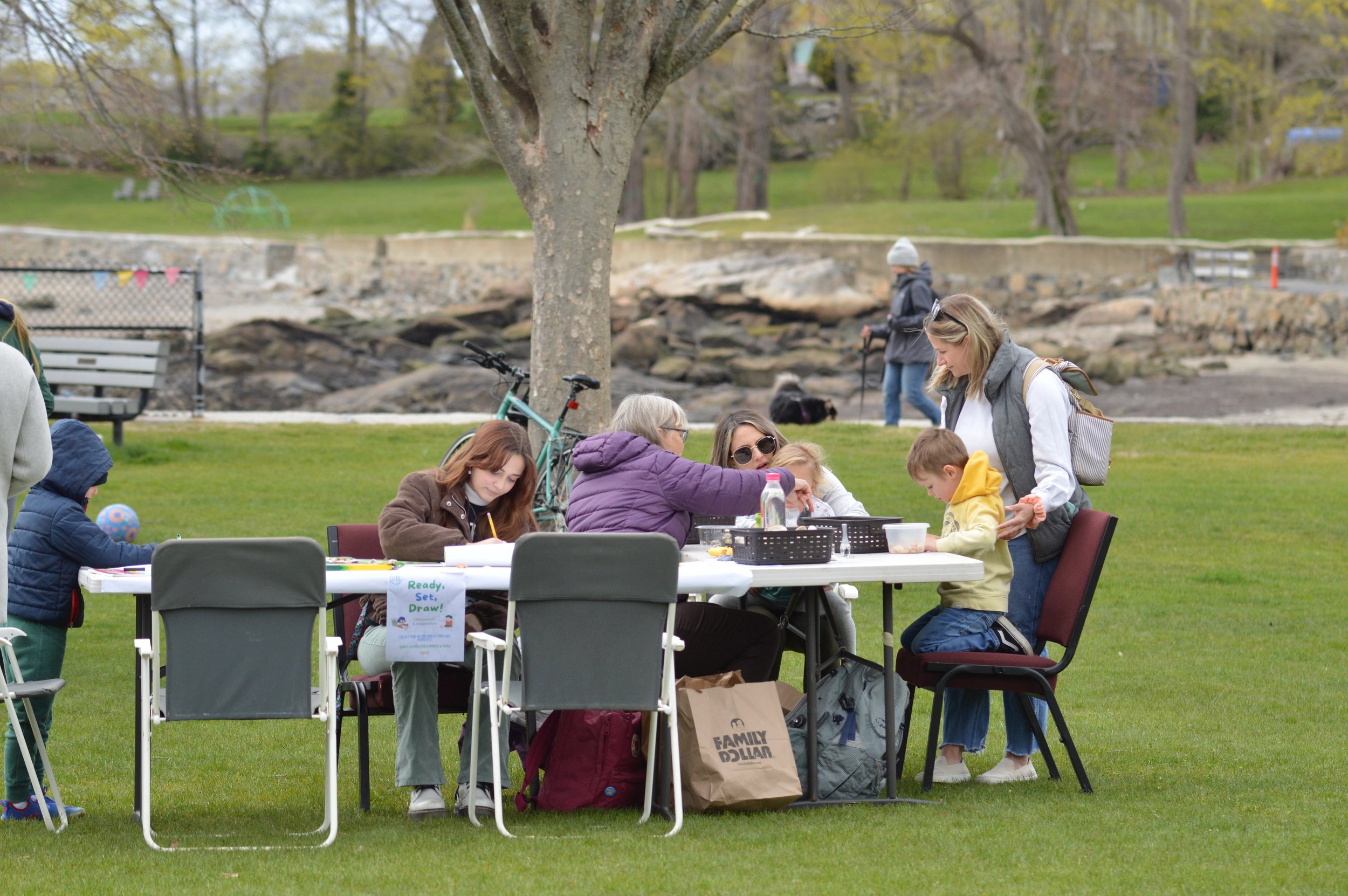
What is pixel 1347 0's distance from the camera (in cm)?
3195

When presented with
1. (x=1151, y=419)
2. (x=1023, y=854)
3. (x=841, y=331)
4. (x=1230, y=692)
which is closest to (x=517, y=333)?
(x=841, y=331)

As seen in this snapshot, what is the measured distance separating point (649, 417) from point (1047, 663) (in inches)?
64.5

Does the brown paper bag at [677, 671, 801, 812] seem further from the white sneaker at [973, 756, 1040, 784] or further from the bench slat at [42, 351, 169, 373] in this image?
the bench slat at [42, 351, 169, 373]

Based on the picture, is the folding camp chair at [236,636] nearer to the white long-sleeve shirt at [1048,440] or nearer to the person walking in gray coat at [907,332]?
the white long-sleeve shirt at [1048,440]

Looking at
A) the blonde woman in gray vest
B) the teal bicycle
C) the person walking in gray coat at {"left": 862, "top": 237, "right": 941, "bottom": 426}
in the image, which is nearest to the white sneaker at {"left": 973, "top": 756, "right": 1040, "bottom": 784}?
the blonde woman in gray vest

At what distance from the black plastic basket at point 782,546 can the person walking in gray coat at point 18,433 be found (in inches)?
84.8

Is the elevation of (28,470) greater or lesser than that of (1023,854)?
greater

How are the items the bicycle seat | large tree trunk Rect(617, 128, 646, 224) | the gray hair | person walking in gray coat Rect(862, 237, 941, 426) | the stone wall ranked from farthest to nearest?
large tree trunk Rect(617, 128, 646, 224)
the stone wall
person walking in gray coat Rect(862, 237, 941, 426)
the bicycle seat
the gray hair

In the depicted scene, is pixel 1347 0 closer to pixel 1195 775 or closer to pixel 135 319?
pixel 135 319

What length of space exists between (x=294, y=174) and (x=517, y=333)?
29.7 meters

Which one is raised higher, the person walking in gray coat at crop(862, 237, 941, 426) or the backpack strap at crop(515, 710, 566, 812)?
the person walking in gray coat at crop(862, 237, 941, 426)

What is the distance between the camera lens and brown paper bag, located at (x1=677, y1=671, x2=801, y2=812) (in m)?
5.11

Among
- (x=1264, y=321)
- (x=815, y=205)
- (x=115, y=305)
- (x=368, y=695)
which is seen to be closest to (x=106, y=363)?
(x=368, y=695)

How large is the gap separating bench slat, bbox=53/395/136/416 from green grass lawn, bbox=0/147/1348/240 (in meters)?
19.8
